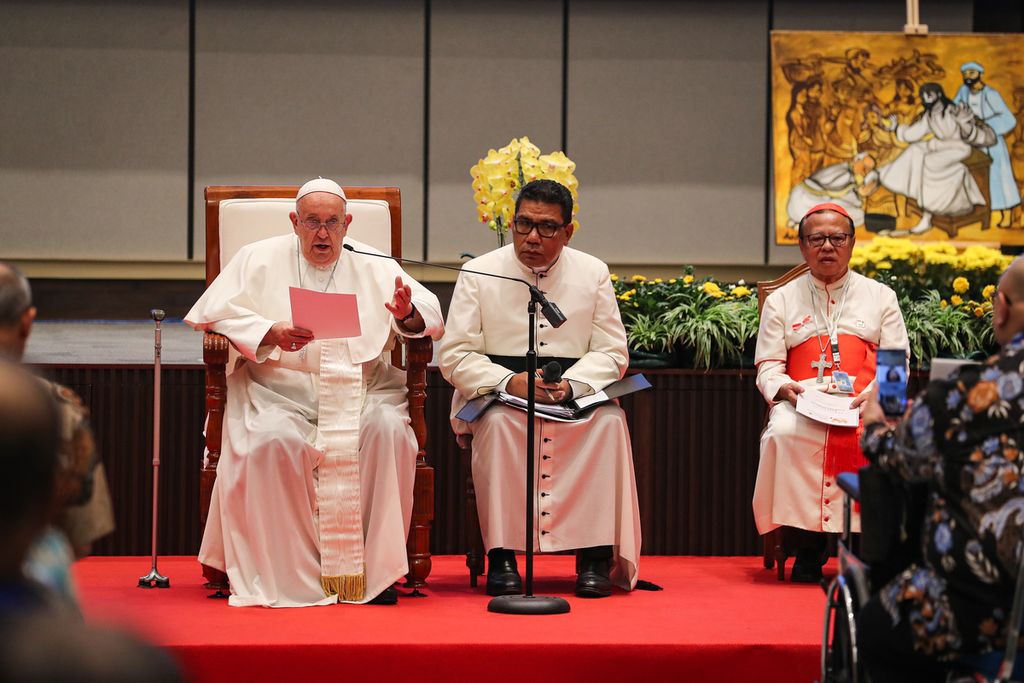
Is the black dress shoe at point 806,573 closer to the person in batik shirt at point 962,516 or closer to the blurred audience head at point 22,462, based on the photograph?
the person in batik shirt at point 962,516

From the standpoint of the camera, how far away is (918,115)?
26.6 feet

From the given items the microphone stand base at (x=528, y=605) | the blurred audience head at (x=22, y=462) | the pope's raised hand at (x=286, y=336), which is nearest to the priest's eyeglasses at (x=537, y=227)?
the pope's raised hand at (x=286, y=336)

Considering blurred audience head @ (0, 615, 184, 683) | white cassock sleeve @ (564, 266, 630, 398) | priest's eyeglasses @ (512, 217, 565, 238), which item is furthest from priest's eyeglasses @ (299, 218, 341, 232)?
blurred audience head @ (0, 615, 184, 683)

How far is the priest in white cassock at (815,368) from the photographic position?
4.73 metres

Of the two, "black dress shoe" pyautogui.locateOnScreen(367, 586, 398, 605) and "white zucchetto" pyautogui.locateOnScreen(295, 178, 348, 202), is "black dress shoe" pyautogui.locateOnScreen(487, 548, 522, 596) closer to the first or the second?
"black dress shoe" pyautogui.locateOnScreen(367, 586, 398, 605)

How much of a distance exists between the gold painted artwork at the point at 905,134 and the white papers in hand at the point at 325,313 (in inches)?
165

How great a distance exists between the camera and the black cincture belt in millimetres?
4773

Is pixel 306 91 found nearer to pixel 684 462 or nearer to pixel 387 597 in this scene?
pixel 684 462

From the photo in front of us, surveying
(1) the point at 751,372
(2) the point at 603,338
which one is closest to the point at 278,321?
(2) the point at 603,338

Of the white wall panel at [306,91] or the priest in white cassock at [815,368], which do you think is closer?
the priest in white cassock at [815,368]

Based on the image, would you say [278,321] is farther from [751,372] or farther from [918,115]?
[918,115]

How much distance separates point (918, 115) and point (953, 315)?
293 centimetres

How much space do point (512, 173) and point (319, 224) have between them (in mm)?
974

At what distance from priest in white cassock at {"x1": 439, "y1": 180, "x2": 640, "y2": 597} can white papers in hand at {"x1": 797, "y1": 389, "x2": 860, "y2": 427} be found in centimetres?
68
